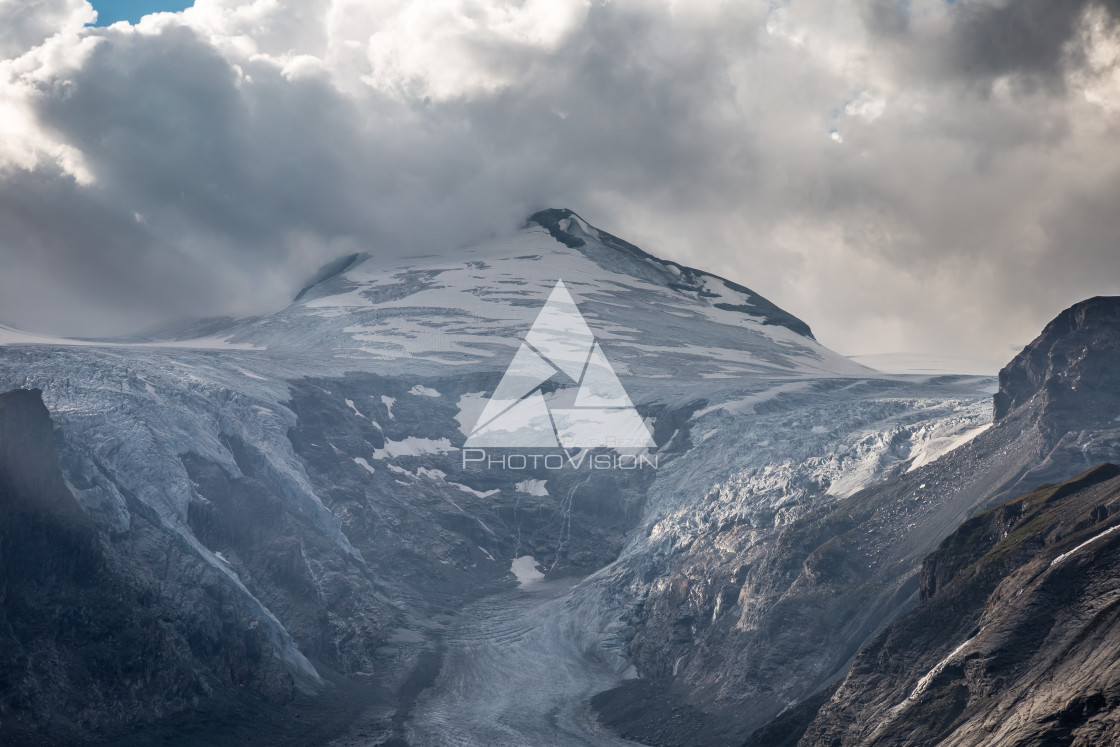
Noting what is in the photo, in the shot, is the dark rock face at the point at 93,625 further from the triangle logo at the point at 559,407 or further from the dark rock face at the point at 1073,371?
the dark rock face at the point at 1073,371

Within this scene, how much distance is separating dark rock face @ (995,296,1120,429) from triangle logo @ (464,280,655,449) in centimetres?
5326

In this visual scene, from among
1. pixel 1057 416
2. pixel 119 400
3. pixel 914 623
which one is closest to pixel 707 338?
pixel 1057 416

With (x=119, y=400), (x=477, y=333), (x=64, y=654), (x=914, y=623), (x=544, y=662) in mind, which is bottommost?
(x=544, y=662)

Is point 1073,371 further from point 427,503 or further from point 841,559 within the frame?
point 427,503

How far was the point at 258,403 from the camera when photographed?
12075cm

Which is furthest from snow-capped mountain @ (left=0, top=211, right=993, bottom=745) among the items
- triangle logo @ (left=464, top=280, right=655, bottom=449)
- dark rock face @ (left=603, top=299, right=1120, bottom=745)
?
triangle logo @ (left=464, top=280, right=655, bottom=449)

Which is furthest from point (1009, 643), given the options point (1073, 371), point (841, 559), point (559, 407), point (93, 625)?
point (559, 407)

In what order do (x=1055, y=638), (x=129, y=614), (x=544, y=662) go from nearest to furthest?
(x=1055, y=638), (x=129, y=614), (x=544, y=662)

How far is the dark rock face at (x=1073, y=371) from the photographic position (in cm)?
8819

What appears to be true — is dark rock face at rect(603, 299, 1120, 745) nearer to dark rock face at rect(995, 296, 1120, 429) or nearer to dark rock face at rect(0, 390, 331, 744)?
dark rock face at rect(995, 296, 1120, 429)

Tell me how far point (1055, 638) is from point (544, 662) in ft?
188

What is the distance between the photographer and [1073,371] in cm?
9169

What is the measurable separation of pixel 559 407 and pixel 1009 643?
108237 mm

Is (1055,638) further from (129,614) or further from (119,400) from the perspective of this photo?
(119,400)
